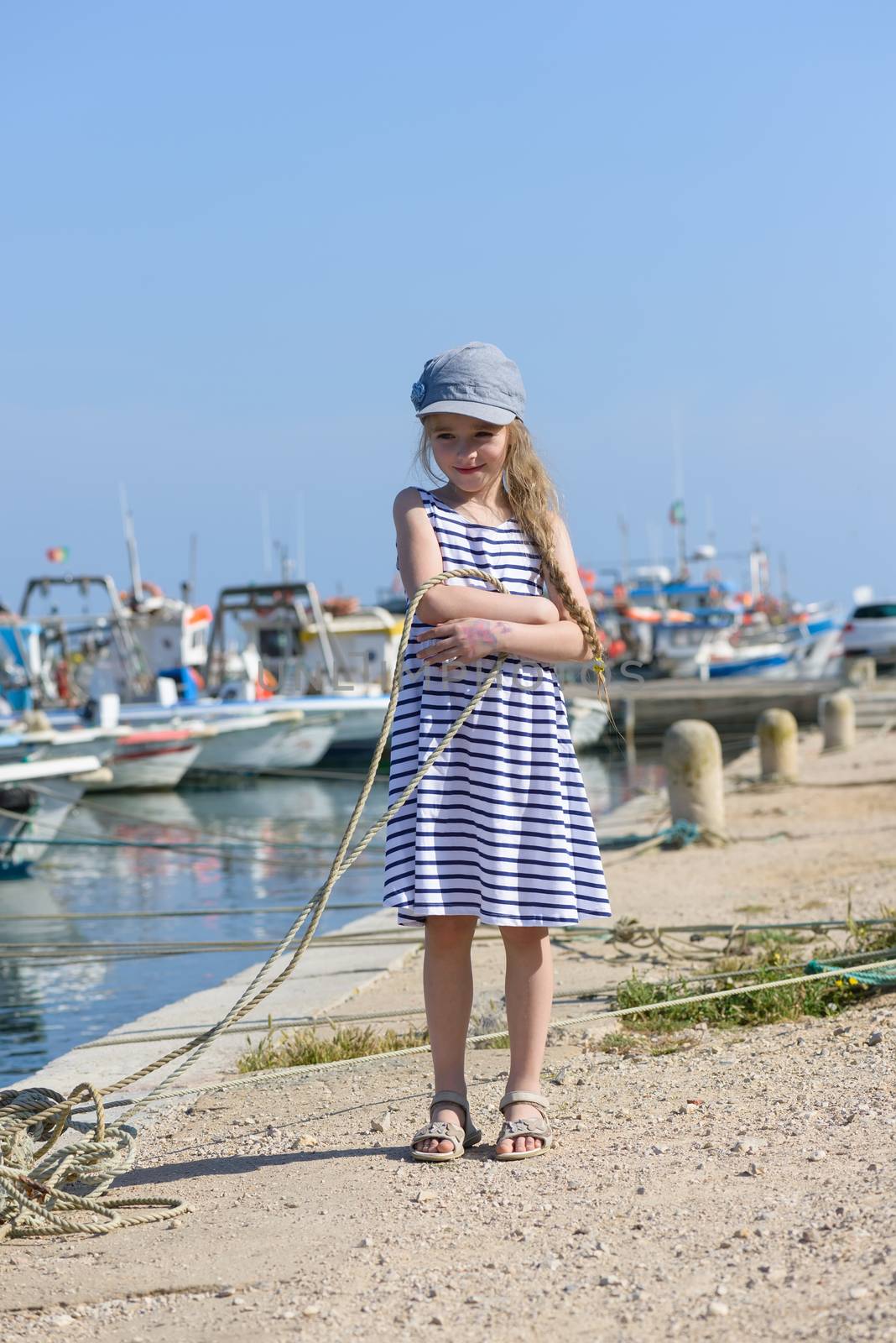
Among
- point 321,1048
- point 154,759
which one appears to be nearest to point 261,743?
point 154,759

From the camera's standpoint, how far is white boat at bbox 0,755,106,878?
14.8m

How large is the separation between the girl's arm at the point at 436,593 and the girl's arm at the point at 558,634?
26mm

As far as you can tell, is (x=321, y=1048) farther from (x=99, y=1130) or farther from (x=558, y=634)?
(x=558, y=634)

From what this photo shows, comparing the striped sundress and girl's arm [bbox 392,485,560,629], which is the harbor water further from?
girl's arm [bbox 392,485,560,629]

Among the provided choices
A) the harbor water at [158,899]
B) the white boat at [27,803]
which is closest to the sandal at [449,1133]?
the harbor water at [158,899]

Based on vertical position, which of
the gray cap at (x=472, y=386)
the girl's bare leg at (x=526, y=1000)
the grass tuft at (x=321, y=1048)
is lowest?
the grass tuft at (x=321, y=1048)

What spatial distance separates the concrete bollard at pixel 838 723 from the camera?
1988cm

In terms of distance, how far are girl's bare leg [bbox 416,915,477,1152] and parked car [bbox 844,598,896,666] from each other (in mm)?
40901

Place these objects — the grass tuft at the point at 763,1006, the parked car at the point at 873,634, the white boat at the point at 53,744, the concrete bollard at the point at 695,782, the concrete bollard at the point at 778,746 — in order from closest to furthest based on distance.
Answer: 1. the grass tuft at the point at 763,1006
2. the concrete bollard at the point at 695,782
3. the concrete bollard at the point at 778,746
4. the white boat at the point at 53,744
5. the parked car at the point at 873,634

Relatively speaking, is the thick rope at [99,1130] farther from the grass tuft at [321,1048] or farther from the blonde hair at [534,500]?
the grass tuft at [321,1048]

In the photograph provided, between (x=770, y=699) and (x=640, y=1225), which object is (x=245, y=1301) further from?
(x=770, y=699)

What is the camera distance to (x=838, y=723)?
784 inches

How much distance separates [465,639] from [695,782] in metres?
7.93

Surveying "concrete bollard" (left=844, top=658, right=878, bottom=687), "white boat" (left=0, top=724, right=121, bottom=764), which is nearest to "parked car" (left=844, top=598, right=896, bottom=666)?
"concrete bollard" (left=844, top=658, right=878, bottom=687)
